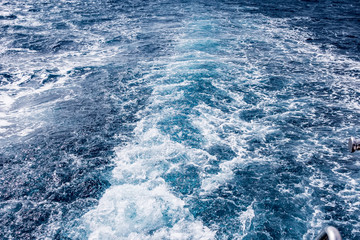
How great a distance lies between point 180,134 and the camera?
1512 centimetres

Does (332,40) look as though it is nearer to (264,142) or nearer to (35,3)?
(264,142)

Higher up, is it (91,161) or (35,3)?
(35,3)

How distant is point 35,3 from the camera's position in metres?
45.8

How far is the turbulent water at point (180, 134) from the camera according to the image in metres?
10.8

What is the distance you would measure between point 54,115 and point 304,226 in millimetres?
16546

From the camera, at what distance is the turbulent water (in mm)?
10820

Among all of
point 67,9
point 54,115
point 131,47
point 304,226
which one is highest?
point 67,9

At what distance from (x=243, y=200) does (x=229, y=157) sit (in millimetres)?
2782

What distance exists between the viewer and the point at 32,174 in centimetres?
1299

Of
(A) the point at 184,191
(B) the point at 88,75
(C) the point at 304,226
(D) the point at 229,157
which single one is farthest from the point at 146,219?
(B) the point at 88,75

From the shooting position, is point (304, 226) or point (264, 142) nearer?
point (304, 226)

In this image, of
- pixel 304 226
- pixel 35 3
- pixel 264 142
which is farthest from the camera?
pixel 35 3

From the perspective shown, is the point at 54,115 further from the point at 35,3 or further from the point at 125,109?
→ the point at 35,3

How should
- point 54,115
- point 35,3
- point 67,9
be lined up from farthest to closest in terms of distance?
point 35,3, point 67,9, point 54,115
